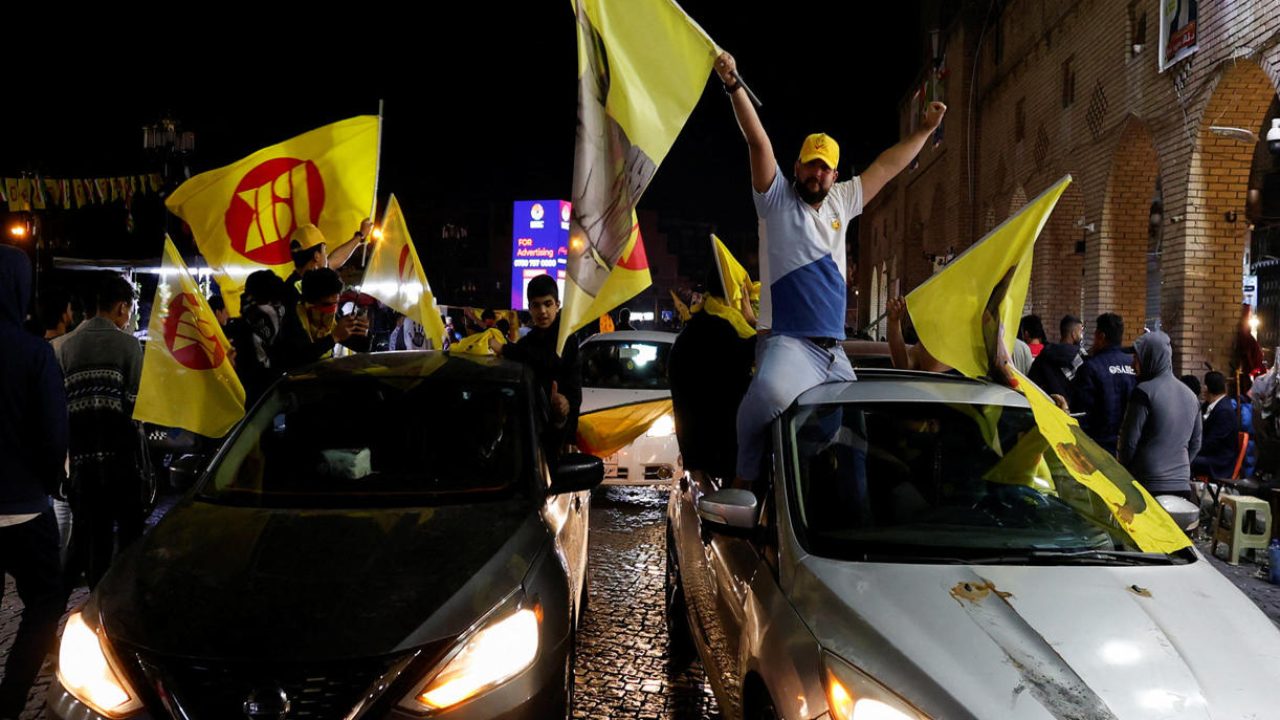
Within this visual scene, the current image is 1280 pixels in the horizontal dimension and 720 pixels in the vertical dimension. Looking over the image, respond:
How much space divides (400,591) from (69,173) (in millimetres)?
25054

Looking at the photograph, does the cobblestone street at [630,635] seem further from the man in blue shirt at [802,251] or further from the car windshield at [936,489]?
the man in blue shirt at [802,251]

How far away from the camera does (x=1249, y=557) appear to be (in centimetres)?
774

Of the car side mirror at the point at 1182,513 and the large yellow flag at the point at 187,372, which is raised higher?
the large yellow flag at the point at 187,372

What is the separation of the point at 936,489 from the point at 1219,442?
6.48 m

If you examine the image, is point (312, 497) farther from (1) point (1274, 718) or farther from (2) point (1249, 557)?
(2) point (1249, 557)

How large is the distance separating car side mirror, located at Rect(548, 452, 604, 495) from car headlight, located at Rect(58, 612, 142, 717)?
1790 mm

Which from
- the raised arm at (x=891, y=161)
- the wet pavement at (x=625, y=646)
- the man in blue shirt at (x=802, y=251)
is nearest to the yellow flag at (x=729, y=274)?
the man in blue shirt at (x=802, y=251)

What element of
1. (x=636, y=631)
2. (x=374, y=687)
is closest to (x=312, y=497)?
(x=374, y=687)

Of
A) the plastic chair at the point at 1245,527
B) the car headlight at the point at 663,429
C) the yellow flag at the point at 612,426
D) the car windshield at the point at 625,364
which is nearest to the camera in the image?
the yellow flag at the point at 612,426

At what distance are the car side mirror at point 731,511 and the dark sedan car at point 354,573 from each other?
0.65 meters

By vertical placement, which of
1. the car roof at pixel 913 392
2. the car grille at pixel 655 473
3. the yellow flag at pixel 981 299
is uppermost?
the yellow flag at pixel 981 299

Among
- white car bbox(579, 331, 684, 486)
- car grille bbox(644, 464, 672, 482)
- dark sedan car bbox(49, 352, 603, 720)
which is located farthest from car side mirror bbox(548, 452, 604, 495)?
car grille bbox(644, 464, 672, 482)

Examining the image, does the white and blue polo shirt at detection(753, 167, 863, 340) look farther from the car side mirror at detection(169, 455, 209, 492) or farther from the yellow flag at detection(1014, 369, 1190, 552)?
the car side mirror at detection(169, 455, 209, 492)

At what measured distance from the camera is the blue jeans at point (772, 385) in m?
3.86
